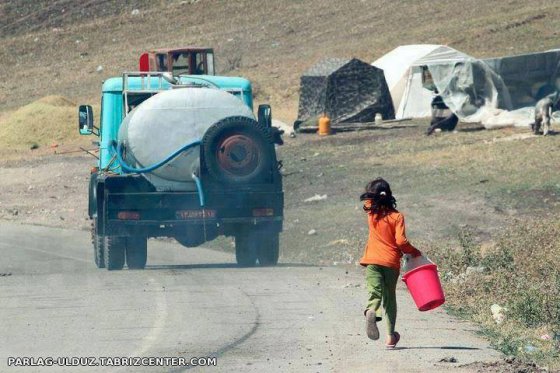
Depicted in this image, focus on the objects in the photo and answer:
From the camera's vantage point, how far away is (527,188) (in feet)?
76.1

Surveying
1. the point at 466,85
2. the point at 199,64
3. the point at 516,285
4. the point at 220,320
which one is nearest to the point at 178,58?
the point at 199,64

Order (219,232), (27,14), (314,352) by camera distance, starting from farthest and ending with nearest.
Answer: (27,14), (219,232), (314,352)

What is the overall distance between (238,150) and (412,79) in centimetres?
2356

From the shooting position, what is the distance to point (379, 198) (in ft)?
34.9

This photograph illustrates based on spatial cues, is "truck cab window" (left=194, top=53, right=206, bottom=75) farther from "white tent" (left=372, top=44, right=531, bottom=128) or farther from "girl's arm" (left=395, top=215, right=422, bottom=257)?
"girl's arm" (left=395, top=215, right=422, bottom=257)

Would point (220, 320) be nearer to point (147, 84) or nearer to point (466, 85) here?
point (147, 84)

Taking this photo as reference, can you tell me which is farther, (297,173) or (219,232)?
(297,173)

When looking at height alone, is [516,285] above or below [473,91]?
below

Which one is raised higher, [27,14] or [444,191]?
[27,14]

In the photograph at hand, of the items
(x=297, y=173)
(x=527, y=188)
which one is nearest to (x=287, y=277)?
(x=527, y=188)

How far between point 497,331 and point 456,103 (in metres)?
23.0

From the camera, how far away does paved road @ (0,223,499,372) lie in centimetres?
1039

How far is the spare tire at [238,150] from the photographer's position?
56.1 feet

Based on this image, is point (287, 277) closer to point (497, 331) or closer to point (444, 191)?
point (497, 331)
